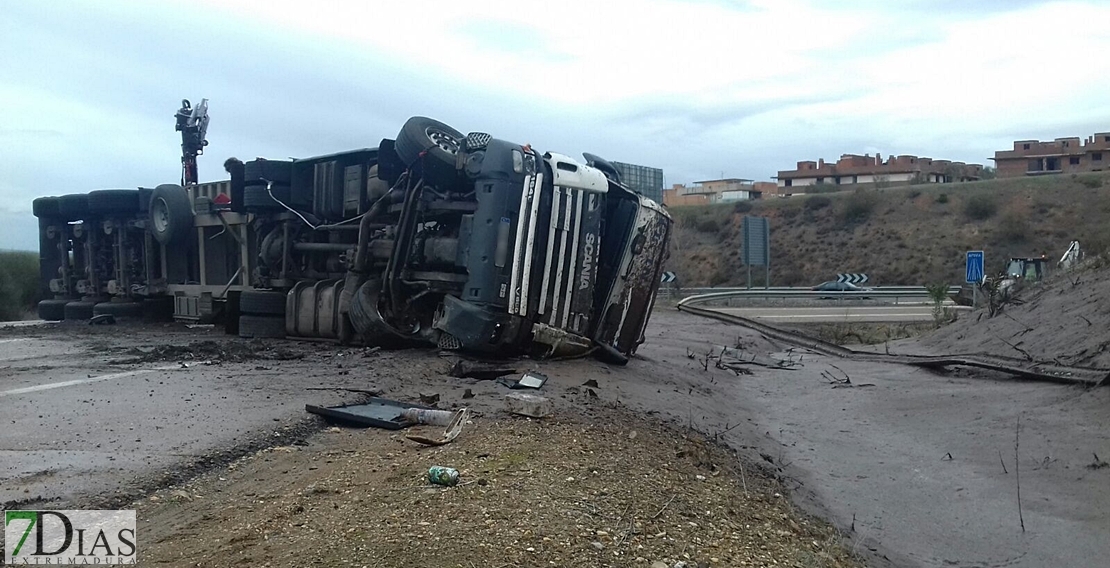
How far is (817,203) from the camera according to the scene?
5947 centimetres

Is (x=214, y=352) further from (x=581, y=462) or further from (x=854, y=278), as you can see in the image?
(x=854, y=278)

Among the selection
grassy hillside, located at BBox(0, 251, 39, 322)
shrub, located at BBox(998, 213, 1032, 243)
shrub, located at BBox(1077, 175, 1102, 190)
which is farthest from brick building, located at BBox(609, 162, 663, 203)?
shrub, located at BBox(1077, 175, 1102, 190)

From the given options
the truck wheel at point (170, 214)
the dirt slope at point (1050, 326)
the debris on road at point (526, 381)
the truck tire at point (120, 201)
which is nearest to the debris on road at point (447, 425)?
the debris on road at point (526, 381)

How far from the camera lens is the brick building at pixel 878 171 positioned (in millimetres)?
72875

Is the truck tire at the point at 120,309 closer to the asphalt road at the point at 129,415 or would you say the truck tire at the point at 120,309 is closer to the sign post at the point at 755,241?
the asphalt road at the point at 129,415

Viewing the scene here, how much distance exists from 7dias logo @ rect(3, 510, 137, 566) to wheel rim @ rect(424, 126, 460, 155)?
6.27 metres

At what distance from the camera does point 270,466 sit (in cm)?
470

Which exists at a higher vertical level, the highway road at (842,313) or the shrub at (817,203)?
Result: the shrub at (817,203)

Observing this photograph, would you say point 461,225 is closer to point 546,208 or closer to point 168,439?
point 546,208

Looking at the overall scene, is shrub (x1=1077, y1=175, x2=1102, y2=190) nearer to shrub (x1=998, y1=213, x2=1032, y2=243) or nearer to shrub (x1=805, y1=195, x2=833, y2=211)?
shrub (x1=998, y1=213, x2=1032, y2=243)

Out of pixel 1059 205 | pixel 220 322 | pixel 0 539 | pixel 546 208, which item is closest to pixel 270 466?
pixel 0 539

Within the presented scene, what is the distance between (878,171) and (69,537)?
83765 mm

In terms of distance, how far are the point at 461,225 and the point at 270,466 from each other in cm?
471

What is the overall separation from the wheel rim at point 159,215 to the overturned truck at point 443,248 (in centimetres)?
91
